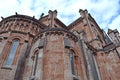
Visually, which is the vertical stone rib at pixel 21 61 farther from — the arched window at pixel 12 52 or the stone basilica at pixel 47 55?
the arched window at pixel 12 52

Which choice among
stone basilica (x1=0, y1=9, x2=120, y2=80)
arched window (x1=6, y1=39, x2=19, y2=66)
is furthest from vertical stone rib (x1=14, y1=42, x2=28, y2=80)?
arched window (x1=6, y1=39, x2=19, y2=66)

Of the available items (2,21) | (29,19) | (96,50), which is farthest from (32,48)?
(96,50)

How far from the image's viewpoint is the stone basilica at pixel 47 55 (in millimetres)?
12281

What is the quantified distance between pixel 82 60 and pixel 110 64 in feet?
20.7

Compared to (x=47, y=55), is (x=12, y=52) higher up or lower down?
higher up

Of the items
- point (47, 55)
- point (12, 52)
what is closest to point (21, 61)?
point (12, 52)

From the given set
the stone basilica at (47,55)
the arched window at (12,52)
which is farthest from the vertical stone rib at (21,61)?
the arched window at (12,52)

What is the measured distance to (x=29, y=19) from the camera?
18.9m

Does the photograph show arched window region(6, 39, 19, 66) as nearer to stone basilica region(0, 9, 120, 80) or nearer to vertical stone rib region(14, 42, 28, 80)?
stone basilica region(0, 9, 120, 80)

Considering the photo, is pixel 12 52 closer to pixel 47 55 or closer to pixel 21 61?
pixel 21 61

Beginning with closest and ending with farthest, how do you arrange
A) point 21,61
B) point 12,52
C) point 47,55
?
point 47,55
point 21,61
point 12,52

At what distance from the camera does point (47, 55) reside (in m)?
13.1

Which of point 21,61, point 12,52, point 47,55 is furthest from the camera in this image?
point 12,52

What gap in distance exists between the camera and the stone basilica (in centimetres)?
1228
